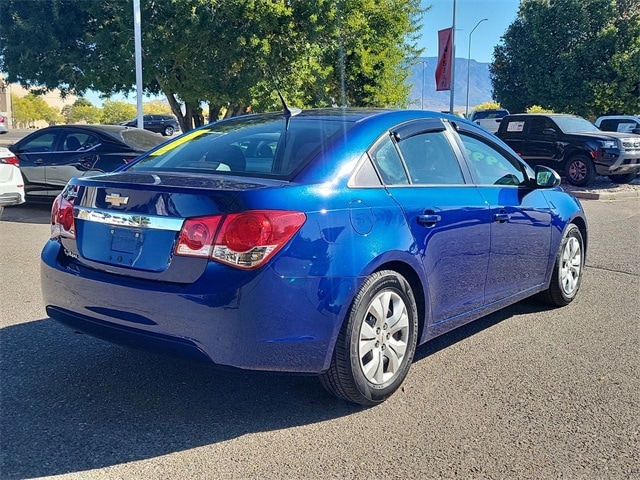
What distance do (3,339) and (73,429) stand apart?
157 cm

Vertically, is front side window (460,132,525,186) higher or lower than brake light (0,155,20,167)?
higher

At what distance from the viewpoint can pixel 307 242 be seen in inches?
117

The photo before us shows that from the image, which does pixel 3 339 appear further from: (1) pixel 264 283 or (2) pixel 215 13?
(2) pixel 215 13

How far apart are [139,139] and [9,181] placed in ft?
7.31

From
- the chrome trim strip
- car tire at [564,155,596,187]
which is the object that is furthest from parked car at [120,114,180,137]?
the chrome trim strip

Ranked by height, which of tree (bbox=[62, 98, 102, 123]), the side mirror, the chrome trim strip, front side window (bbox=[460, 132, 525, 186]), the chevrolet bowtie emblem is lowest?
the chrome trim strip

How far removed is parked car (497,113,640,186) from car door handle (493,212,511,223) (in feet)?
38.4

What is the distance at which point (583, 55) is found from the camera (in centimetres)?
3409

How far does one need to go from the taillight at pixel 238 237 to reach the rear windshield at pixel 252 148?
427 mm

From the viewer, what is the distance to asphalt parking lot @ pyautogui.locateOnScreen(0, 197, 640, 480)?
2.81m

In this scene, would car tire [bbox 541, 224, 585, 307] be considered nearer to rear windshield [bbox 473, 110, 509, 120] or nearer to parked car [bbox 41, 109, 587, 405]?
parked car [bbox 41, 109, 587, 405]

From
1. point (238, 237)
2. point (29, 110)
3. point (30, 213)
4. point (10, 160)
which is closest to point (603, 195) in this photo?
point (30, 213)

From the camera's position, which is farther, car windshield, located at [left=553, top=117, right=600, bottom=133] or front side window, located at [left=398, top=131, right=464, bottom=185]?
car windshield, located at [left=553, top=117, right=600, bottom=133]

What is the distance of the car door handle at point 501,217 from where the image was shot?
427 cm
